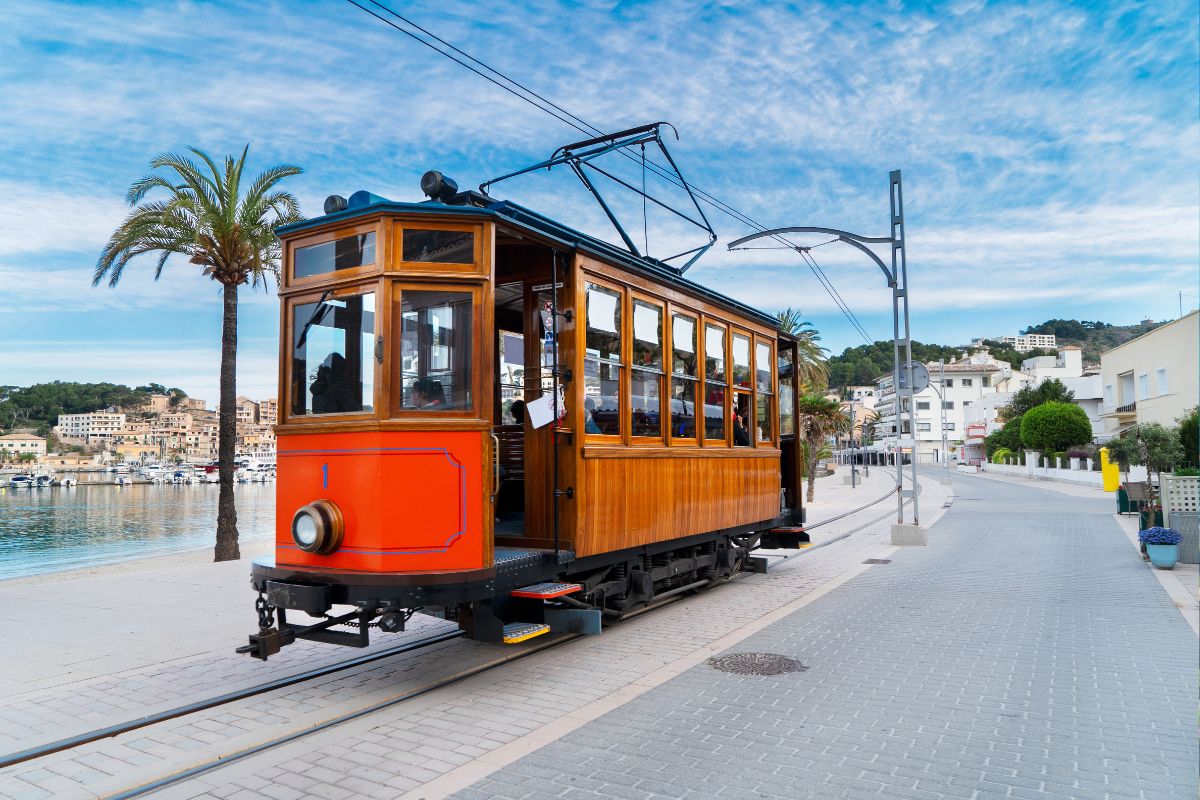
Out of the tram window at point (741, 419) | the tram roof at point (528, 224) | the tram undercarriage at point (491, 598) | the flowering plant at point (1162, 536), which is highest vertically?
the tram roof at point (528, 224)

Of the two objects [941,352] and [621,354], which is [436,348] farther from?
[941,352]

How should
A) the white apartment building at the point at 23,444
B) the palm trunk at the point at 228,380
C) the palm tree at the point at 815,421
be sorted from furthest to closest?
the white apartment building at the point at 23,444, the palm tree at the point at 815,421, the palm trunk at the point at 228,380

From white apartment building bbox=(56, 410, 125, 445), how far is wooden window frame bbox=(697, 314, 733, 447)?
10005cm

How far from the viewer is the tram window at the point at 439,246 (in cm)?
570

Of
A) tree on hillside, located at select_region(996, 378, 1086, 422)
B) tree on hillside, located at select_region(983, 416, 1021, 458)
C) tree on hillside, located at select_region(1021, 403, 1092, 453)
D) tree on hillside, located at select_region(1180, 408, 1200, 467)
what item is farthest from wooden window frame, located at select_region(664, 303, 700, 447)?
tree on hillside, located at select_region(996, 378, 1086, 422)

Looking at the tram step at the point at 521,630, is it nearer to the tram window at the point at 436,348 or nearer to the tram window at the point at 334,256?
the tram window at the point at 436,348

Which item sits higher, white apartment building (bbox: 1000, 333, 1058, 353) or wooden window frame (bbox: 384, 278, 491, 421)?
white apartment building (bbox: 1000, 333, 1058, 353)

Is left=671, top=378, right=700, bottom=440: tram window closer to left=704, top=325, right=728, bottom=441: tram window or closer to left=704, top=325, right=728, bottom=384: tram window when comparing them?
→ left=704, top=325, right=728, bottom=441: tram window

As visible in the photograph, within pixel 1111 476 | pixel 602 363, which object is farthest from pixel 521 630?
pixel 1111 476

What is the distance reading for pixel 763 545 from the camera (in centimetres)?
1187

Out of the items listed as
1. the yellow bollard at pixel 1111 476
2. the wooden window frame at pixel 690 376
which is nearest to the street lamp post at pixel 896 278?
the wooden window frame at pixel 690 376

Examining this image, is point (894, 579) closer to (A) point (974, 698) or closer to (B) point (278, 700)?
(A) point (974, 698)

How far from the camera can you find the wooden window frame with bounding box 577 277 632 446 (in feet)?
22.6

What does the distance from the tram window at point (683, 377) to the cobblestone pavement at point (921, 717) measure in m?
2.19
